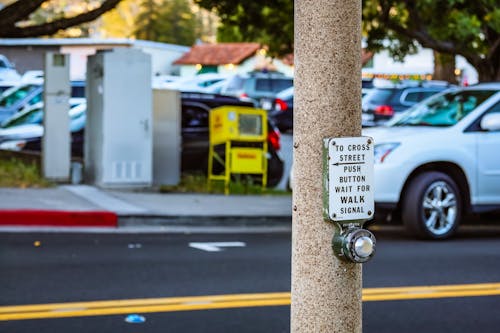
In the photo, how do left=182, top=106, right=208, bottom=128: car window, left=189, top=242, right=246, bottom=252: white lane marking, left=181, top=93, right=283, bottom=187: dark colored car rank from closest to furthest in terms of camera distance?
left=189, top=242, right=246, bottom=252: white lane marking → left=181, top=93, right=283, bottom=187: dark colored car → left=182, top=106, right=208, bottom=128: car window

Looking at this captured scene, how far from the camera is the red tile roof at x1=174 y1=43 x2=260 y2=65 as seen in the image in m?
62.3

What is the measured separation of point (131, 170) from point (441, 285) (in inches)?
291

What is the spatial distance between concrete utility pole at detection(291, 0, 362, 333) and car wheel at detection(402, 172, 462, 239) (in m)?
8.05

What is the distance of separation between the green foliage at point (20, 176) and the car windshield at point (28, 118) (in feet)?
10.8

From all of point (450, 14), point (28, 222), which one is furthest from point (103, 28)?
point (28, 222)

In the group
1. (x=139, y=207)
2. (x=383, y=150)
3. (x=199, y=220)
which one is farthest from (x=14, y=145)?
(x=383, y=150)

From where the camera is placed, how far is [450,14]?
63.0ft

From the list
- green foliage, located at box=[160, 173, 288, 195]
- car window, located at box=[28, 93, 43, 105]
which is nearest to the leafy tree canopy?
green foliage, located at box=[160, 173, 288, 195]

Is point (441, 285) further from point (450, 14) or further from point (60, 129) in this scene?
point (450, 14)

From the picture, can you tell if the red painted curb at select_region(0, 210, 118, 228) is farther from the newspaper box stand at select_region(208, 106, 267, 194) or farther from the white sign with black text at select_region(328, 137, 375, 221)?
the white sign with black text at select_region(328, 137, 375, 221)

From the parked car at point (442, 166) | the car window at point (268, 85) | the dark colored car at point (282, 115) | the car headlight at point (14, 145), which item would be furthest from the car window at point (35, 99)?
the parked car at point (442, 166)

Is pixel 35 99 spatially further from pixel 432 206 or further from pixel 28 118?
pixel 432 206

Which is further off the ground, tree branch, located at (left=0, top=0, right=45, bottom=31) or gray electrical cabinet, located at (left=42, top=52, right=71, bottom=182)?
tree branch, located at (left=0, top=0, right=45, bottom=31)

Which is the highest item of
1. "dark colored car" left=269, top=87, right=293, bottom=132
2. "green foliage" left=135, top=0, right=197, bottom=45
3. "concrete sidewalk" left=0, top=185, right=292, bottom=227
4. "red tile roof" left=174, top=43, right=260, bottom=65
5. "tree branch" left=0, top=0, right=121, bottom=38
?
"green foliage" left=135, top=0, right=197, bottom=45
